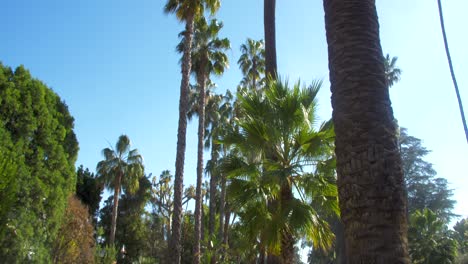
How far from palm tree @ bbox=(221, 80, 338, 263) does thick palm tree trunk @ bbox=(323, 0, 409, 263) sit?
18.6 feet

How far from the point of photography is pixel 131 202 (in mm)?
46000

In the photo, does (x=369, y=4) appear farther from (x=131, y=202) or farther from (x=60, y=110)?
(x=131, y=202)

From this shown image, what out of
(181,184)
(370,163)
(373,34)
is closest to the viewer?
(370,163)

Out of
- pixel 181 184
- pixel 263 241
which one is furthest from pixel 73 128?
pixel 263 241

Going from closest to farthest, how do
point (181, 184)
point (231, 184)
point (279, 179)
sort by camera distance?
point (279, 179)
point (231, 184)
point (181, 184)

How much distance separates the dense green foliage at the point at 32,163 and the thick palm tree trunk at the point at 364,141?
11.2 meters

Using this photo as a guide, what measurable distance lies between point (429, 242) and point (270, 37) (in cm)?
2732

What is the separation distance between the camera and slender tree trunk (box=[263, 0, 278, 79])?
1292 centimetres

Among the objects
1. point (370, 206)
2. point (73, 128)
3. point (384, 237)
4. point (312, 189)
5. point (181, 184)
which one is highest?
point (73, 128)

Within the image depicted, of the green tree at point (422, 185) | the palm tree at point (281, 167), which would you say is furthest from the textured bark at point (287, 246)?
the green tree at point (422, 185)

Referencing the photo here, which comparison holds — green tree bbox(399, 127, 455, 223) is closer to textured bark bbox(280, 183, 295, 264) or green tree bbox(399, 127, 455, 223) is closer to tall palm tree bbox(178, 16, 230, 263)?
tall palm tree bbox(178, 16, 230, 263)

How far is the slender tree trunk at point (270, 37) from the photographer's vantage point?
1292cm

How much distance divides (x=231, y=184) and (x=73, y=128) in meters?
9.70

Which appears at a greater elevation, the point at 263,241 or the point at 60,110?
the point at 60,110
